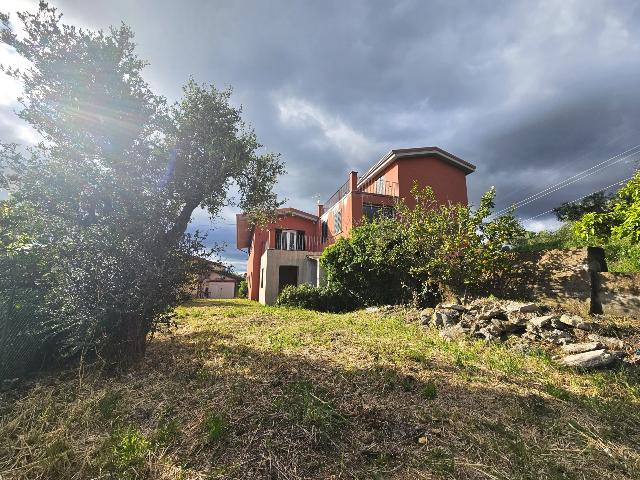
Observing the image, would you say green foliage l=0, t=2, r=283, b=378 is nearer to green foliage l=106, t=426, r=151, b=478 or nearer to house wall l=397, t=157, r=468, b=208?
green foliage l=106, t=426, r=151, b=478

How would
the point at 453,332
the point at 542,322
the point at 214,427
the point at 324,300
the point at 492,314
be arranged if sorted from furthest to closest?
the point at 324,300 → the point at 492,314 → the point at 453,332 → the point at 542,322 → the point at 214,427

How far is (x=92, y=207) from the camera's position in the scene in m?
5.60

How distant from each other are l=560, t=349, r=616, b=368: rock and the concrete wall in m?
15.2

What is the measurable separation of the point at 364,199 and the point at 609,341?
14.4 m

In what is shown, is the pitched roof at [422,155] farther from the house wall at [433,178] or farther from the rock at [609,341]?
the rock at [609,341]

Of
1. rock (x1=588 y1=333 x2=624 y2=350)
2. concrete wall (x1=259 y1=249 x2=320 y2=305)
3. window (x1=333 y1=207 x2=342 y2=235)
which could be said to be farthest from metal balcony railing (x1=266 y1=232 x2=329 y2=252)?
rock (x1=588 y1=333 x2=624 y2=350)

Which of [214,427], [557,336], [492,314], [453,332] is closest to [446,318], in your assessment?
[453,332]

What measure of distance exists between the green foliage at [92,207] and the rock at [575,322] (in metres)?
8.02

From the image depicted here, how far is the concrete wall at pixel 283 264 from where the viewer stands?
19859mm

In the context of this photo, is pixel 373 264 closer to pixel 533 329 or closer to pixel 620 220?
pixel 533 329

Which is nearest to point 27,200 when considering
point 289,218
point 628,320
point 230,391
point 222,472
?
point 230,391

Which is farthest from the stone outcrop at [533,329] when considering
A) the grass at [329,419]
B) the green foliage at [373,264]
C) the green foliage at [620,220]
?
the green foliage at [373,264]

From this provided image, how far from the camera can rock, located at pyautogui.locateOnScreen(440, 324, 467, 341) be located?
291 inches

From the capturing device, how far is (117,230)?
536 cm
